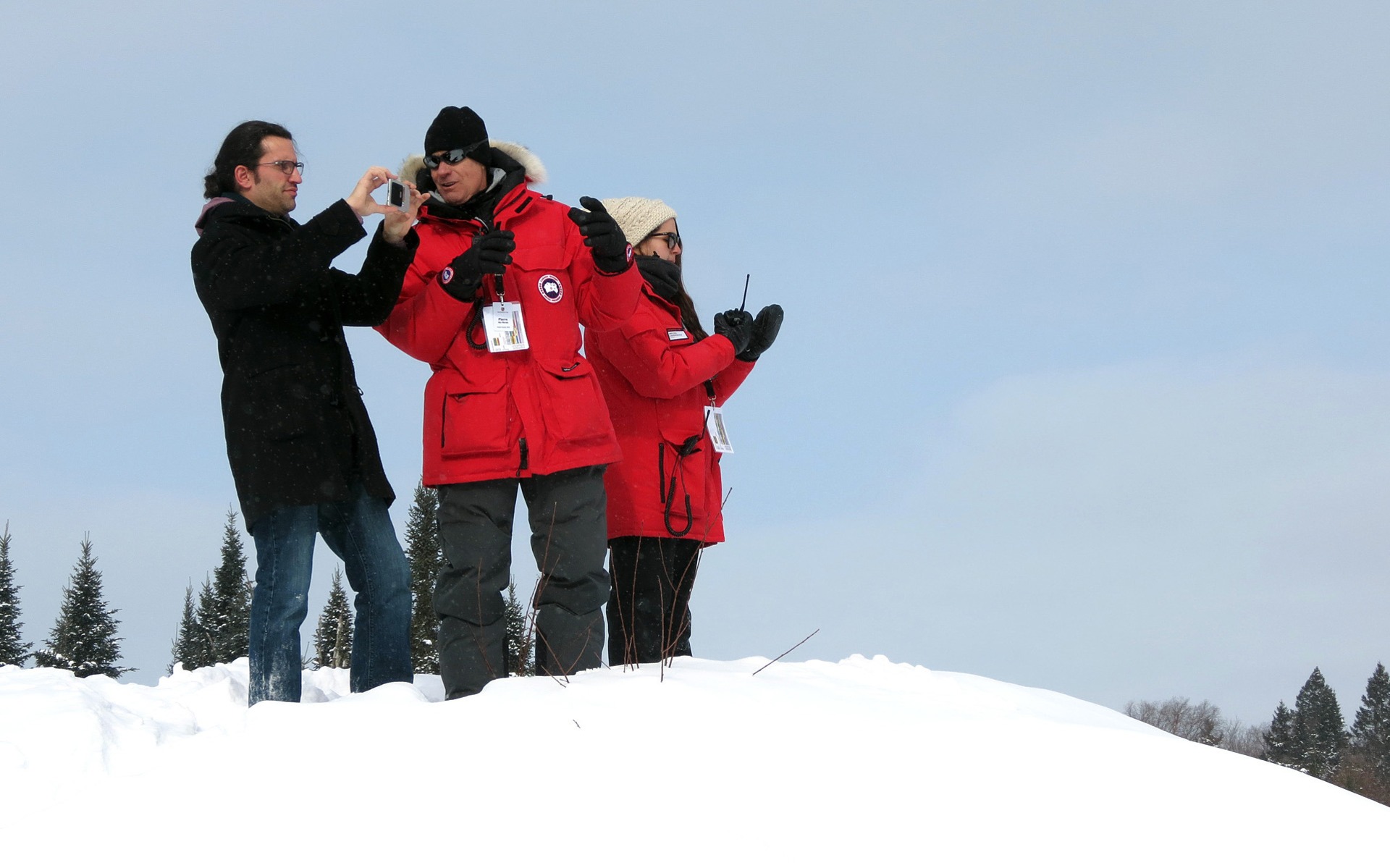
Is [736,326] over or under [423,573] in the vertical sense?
under

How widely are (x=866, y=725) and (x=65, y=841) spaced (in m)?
2.11

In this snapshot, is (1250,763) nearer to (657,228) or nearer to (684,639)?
(684,639)

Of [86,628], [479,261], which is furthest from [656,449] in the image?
[86,628]

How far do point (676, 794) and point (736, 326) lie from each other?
2859 mm

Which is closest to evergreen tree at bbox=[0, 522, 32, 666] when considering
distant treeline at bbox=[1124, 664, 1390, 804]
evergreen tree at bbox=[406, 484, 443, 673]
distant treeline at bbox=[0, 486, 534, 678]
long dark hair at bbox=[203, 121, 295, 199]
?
distant treeline at bbox=[0, 486, 534, 678]

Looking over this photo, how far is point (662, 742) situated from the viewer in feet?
10.3

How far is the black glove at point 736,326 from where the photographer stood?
5359 millimetres

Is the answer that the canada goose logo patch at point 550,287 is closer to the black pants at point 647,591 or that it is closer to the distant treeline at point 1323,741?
the black pants at point 647,591

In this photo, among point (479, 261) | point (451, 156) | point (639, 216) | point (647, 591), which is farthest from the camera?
point (639, 216)

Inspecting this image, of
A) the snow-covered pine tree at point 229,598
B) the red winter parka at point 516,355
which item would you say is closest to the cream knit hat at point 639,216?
the red winter parka at point 516,355

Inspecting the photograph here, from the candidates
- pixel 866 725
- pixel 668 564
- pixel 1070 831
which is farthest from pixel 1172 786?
pixel 668 564

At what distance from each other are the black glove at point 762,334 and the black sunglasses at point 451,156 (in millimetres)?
1613

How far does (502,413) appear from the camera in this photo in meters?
4.21

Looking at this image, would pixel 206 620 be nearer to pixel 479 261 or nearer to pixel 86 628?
pixel 86 628
